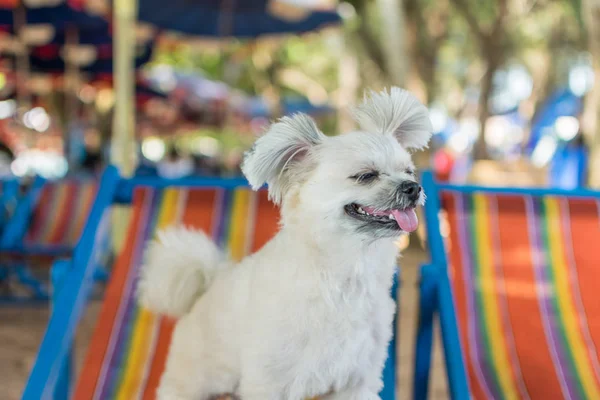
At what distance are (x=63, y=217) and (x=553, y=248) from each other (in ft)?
15.3

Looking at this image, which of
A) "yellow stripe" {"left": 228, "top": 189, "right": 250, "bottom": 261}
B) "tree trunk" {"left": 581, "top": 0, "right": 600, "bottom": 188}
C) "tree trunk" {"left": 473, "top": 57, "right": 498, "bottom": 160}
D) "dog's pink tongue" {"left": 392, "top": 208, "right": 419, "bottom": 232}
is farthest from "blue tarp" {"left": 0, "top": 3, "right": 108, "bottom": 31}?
"tree trunk" {"left": 473, "top": 57, "right": 498, "bottom": 160}

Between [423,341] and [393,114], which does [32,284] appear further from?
[393,114]

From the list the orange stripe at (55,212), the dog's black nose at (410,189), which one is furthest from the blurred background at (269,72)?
the orange stripe at (55,212)

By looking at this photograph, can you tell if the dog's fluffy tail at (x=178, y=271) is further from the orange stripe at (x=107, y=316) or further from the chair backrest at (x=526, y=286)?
the chair backrest at (x=526, y=286)

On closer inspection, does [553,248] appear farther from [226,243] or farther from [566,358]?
[226,243]

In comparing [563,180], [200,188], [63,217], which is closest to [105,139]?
[63,217]

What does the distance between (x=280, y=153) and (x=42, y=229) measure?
15.7 ft

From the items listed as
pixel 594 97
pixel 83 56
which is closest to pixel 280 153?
pixel 594 97

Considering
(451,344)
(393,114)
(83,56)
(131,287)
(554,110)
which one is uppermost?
(554,110)

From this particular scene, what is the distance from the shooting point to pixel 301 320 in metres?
1.64

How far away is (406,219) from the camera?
1638 millimetres

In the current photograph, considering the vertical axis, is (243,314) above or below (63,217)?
below

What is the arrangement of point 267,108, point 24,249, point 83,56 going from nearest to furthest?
point 24,249 < point 83,56 < point 267,108

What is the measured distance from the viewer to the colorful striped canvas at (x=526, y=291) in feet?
7.68
